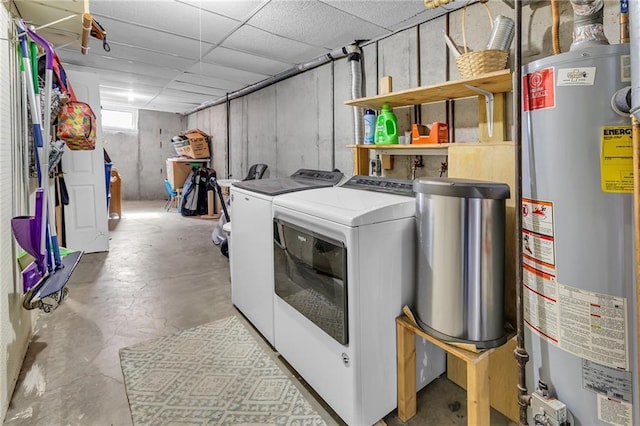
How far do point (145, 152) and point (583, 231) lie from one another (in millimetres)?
9868

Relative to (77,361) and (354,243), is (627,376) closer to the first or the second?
(354,243)

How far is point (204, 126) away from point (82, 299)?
5735 mm

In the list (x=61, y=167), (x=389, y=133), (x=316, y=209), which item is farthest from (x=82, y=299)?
(x=389, y=133)

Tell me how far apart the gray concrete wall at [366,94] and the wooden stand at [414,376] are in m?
1.47

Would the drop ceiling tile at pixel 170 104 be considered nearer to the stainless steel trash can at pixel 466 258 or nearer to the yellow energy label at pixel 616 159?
the stainless steel trash can at pixel 466 258

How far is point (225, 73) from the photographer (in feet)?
15.0

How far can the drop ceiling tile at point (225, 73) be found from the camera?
4.30 meters

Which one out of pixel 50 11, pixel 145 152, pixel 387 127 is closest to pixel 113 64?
pixel 50 11

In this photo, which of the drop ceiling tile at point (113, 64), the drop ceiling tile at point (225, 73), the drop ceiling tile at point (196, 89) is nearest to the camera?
the drop ceiling tile at point (113, 64)

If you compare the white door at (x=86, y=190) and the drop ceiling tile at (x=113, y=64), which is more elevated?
the drop ceiling tile at (x=113, y=64)

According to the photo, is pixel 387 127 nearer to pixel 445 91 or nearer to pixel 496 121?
pixel 445 91

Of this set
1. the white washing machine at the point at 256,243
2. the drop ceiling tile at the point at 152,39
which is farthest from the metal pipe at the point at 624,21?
the drop ceiling tile at the point at 152,39

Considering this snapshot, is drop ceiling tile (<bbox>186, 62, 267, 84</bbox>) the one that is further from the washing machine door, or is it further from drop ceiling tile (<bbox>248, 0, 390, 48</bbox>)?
the washing machine door

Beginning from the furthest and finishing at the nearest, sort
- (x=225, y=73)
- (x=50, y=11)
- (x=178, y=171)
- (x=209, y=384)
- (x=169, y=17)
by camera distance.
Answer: (x=178, y=171) < (x=225, y=73) < (x=169, y=17) < (x=50, y=11) < (x=209, y=384)
